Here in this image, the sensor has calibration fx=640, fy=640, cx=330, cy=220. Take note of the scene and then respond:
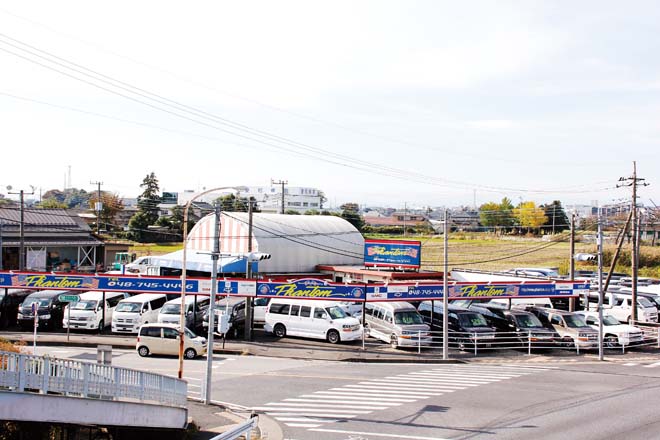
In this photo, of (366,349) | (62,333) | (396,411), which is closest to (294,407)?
(396,411)

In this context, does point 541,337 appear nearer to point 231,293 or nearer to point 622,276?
point 231,293

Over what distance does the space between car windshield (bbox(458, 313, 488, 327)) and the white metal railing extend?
63.3 ft

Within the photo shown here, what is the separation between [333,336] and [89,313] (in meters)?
13.0

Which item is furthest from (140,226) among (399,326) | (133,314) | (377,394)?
(377,394)

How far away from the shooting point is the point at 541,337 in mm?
30984

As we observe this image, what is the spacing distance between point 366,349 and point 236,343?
6.49m

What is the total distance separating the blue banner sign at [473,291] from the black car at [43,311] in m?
17.1

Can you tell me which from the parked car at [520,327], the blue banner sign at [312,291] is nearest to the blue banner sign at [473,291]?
the blue banner sign at [312,291]

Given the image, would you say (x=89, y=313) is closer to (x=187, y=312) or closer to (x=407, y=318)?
(x=187, y=312)

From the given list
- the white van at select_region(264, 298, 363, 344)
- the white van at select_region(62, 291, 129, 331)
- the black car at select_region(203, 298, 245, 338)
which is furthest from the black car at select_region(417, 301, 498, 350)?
the white van at select_region(62, 291, 129, 331)

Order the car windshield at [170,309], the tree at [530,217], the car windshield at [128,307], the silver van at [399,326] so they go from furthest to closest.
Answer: the tree at [530,217] < the car windshield at [128,307] < the car windshield at [170,309] < the silver van at [399,326]

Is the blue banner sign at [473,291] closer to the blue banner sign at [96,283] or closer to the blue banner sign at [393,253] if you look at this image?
the blue banner sign at [96,283]

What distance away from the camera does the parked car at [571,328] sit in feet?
102

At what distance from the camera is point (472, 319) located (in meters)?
32.6
